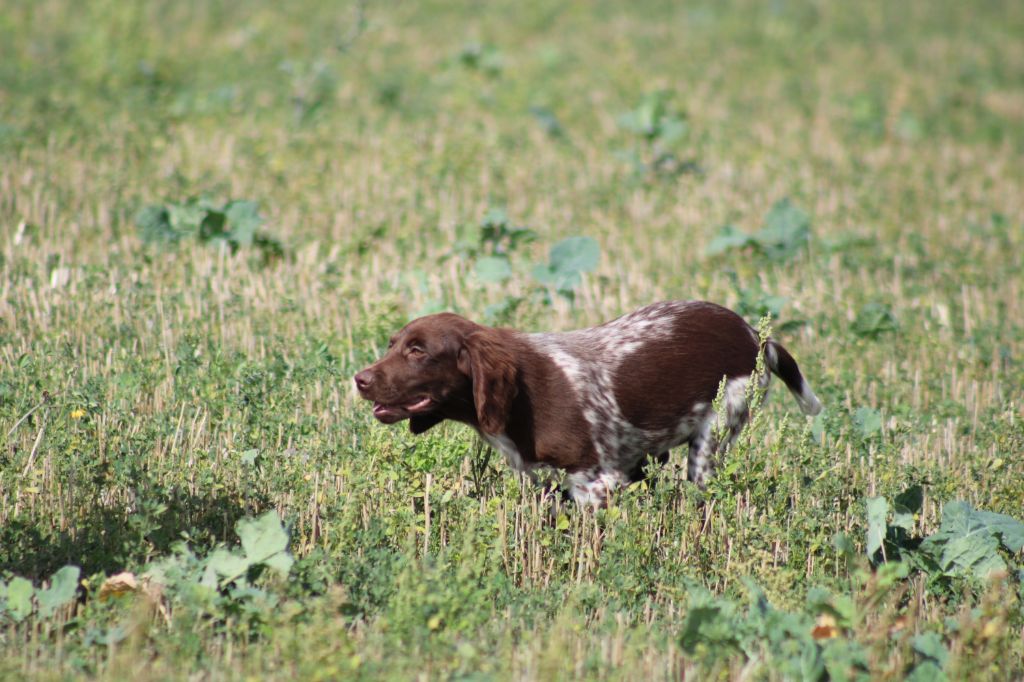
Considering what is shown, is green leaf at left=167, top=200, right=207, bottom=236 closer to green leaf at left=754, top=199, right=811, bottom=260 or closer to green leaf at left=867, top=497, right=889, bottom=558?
green leaf at left=754, top=199, right=811, bottom=260

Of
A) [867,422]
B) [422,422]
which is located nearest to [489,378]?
[422,422]

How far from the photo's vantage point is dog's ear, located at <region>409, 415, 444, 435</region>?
569 centimetres

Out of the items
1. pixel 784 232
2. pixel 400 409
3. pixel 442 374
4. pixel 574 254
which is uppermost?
pixel 442 374

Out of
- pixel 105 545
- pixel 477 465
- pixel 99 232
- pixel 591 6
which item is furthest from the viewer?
pixel 591 6

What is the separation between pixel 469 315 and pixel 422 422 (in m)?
2.58

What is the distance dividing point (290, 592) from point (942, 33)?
21.3 meters

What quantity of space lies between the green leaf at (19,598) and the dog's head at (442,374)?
5.48 feet

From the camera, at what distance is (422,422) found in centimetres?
571

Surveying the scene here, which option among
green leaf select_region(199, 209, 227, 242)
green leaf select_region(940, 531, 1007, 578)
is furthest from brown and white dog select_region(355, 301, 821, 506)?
green leaf select_region(199, 209, 227, 242)

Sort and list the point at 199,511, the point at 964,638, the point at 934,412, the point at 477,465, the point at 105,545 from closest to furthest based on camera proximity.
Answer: the point at 964,638 < the point at 105,545 < the point at 199,511 < the point at 477,465 < the point at 934,412

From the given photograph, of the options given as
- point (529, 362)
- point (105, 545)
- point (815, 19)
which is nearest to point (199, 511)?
point (105, 545)

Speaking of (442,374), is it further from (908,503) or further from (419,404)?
(908,503)

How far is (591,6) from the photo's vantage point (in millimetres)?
21578

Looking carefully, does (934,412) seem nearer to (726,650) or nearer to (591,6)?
(726,650)
